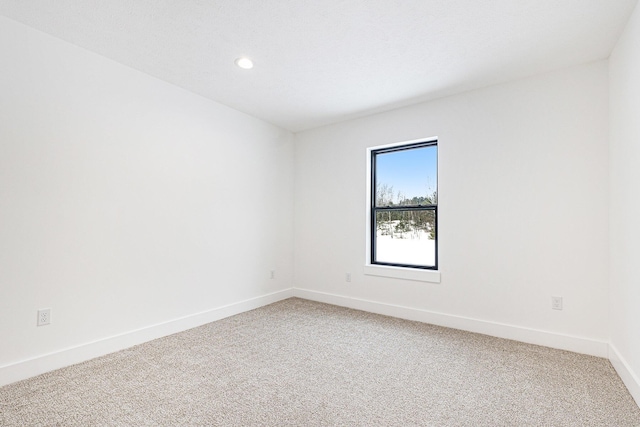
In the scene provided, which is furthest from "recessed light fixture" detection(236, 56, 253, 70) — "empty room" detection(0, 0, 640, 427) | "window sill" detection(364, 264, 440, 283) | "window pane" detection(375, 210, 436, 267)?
"window sill" detection(364, 264, 440, 283)

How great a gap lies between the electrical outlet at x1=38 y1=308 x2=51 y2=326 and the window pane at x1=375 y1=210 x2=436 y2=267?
321 centimetres

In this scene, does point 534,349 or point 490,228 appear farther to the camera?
point 490,228

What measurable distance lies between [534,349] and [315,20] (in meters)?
3.16

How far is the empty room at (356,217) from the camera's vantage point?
2.00 meters

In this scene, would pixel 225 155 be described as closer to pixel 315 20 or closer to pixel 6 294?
pixel 315 20

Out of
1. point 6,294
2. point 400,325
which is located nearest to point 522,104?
point 400,325

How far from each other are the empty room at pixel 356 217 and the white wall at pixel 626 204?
3 centimetres

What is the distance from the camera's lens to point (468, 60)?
2631 mm

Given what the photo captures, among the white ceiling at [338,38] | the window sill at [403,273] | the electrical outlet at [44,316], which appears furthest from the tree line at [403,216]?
the electrical outlet at [44,316]

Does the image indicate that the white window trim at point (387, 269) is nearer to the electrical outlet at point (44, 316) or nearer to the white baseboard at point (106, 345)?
the white baseboard at point (106, 345)

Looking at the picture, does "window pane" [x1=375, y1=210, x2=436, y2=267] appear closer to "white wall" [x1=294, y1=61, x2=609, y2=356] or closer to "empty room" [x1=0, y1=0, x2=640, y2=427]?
"empty room" [x1=0, y1=0, x2=640, y2=427]

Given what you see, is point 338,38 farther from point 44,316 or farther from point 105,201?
point 44,316

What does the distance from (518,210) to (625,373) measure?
1.39 meters

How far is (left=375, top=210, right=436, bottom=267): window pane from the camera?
360 cm
